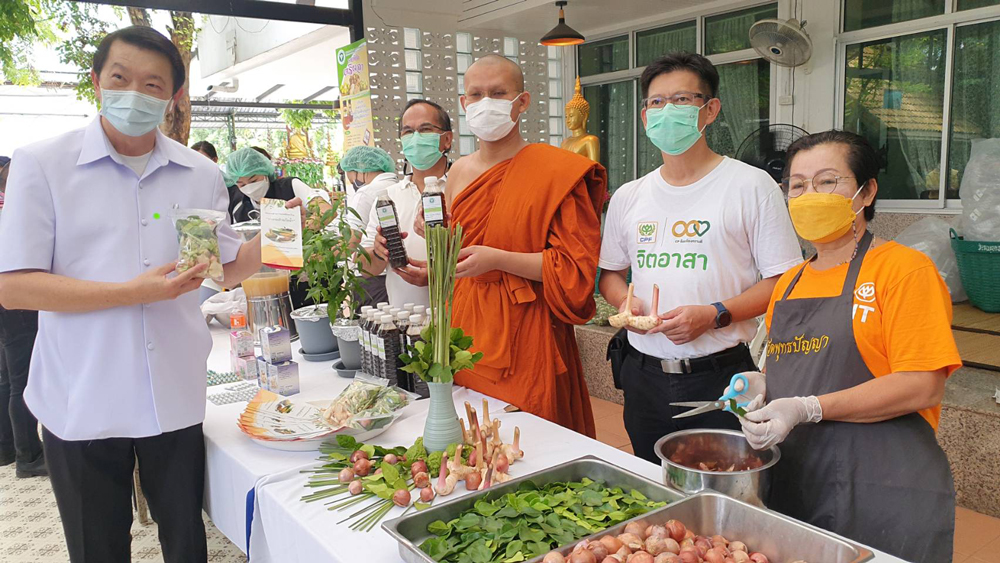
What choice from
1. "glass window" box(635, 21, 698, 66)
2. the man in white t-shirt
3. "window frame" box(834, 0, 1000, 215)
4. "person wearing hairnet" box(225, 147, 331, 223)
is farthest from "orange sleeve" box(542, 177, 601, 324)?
"glass window" box(635, 21, 698, 66)

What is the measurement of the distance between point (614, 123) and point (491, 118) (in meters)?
5.91

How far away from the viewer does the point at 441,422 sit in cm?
155

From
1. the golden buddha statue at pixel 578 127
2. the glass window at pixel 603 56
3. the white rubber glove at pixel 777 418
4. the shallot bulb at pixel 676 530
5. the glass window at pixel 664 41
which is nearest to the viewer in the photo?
the shallot bulb at pixel 676 530

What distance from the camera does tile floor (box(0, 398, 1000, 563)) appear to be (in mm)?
2541

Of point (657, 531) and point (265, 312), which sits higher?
point (265, 312)

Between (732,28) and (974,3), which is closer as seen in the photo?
(974,3)

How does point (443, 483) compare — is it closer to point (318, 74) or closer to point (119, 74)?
point (119, 74)

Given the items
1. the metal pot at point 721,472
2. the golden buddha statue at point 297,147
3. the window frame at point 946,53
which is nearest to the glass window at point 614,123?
the window frame at point 946,53

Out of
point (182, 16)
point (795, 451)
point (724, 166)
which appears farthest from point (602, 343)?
point (182, 16)

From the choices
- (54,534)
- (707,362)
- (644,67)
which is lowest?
(54,534)

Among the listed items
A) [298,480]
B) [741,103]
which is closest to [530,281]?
[298,480]

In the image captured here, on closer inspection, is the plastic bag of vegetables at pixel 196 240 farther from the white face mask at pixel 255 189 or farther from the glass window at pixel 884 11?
the glass window at pixel 884 11

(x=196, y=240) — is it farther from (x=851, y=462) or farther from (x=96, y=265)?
(x=851, y=462)

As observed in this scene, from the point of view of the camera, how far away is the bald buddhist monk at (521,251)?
1.97 m
